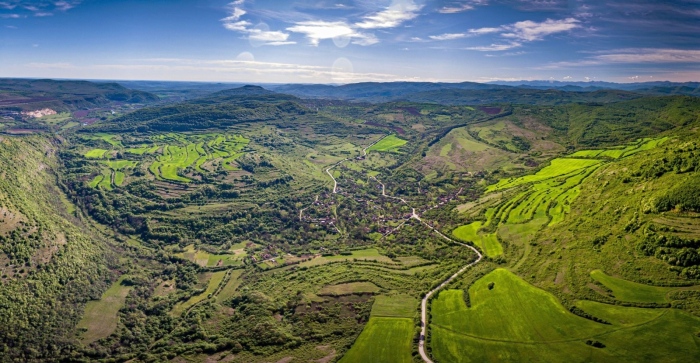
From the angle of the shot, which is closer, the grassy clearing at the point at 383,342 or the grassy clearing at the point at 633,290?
the grassy clearing at the point at 383,342

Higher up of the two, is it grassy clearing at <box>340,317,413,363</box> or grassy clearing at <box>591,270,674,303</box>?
grassy clearing at <box>591,270,674,303</box>

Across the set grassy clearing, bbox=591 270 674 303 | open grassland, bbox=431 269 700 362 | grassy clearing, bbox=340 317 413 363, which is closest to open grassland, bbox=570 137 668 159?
grassy clearing, bbox=591 270 674 303

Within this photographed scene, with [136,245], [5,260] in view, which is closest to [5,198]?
[5,260]

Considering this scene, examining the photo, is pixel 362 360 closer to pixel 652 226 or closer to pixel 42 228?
pixel 652 226

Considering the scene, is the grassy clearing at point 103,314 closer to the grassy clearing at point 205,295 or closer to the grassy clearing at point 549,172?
the grassy clearing at point 205,295

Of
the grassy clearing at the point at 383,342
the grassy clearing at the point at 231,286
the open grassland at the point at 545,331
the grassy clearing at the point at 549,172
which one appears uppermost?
the grassy clearing at the point at 549,172

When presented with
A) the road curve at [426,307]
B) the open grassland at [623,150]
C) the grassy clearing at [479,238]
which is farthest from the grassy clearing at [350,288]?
the open grassland at [623,150]

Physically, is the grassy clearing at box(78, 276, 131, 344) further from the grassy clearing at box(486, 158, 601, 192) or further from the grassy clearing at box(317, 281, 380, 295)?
the grassy clearing at box(486, 158, 601, 192)

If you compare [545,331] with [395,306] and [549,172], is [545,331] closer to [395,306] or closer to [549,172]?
[395,306]
